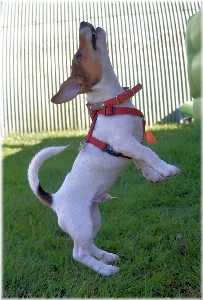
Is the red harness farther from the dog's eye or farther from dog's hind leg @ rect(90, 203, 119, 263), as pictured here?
dog's hind leg @ rect(90, 203, 119, 263)

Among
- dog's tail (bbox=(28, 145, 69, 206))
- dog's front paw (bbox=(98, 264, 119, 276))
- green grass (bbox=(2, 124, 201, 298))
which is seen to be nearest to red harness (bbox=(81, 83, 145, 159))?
dog's tail (bbox=(28, 145, 69, 206))

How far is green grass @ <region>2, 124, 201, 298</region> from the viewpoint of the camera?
285cm

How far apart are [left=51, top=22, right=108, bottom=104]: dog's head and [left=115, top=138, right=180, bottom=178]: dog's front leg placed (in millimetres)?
408

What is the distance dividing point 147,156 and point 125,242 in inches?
52.2

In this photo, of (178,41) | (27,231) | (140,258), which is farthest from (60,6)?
(140,258)

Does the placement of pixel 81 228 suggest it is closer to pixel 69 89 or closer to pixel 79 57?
pixel 69 89

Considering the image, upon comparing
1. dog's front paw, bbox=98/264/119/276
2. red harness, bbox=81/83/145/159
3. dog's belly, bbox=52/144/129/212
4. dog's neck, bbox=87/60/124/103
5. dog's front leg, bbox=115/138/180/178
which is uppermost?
dog's neck, bbox=87/60/124/103

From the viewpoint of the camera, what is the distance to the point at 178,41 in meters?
10.9

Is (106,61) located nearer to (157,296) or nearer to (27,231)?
(157,296)

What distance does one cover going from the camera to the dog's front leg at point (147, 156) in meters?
2.33

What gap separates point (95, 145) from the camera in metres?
2.55

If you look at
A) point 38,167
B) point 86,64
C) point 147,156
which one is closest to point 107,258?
point 38,167

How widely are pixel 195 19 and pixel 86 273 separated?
5.11m

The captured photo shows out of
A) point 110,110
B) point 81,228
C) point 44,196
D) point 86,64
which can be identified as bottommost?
point 81,228
